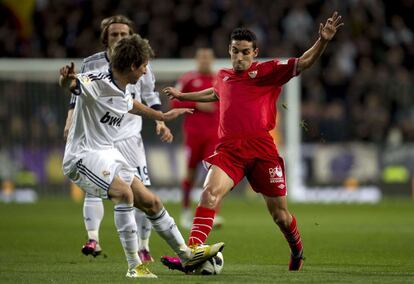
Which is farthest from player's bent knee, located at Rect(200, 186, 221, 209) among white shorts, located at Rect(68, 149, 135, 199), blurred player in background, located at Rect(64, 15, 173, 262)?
blurred player in background, located at Rect(64, 15, 173, 262)

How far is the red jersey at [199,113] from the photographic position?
15.0 metres

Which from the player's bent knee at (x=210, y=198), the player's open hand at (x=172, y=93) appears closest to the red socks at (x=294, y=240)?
the player's bent knee at (x=210, y=198)

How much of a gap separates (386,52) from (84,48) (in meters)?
6.96

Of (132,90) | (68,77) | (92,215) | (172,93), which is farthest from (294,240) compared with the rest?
(68,77)

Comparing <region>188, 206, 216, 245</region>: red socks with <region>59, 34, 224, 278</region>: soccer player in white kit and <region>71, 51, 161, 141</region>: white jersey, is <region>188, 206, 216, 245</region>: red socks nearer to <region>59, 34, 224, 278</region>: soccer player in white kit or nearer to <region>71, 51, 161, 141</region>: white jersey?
<region>59, 34, 224, 278</region>: soccer player in white kit

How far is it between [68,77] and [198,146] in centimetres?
758

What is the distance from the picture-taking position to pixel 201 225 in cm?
836

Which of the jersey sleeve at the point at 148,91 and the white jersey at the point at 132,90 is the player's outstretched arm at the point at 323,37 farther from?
the jersey sleeve at the point at 148,91

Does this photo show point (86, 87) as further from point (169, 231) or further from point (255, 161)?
point (255, 161)

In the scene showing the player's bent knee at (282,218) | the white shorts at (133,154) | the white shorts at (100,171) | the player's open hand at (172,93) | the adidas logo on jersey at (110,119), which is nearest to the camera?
the white shorts at (100,171)

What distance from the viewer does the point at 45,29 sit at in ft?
78.8

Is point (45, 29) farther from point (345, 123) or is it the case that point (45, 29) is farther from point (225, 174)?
point (225, 174)

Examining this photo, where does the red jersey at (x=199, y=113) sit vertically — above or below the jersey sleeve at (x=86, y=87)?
below

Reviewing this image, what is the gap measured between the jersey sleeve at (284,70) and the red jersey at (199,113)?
621cm
